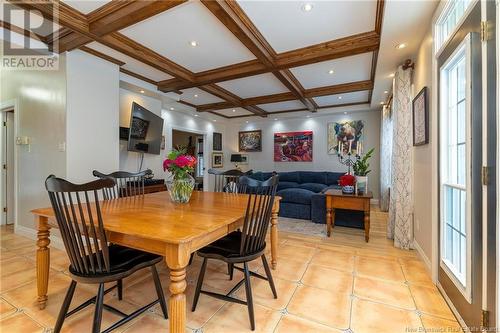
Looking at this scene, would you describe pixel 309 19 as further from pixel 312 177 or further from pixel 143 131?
pixel 312 177

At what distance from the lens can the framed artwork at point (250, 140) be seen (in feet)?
25.8

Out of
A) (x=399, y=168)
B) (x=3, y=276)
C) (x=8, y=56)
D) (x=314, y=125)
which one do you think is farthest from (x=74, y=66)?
(x=314, y=125)

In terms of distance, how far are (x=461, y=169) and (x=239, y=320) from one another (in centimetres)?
197

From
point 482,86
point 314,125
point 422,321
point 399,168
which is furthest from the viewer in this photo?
→ point 314,125

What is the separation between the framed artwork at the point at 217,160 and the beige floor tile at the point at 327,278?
5.75 m

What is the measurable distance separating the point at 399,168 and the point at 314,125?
4110 millimetres

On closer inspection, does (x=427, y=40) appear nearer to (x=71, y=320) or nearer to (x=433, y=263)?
(x=433, y=263)

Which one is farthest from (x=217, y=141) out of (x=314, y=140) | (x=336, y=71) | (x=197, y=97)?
(x=336, y=71)

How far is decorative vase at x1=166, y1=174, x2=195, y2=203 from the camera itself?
2.02 meters

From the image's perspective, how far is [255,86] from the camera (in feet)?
15.1

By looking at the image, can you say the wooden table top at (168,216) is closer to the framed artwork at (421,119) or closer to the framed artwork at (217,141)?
the framed artwork at (421,119)

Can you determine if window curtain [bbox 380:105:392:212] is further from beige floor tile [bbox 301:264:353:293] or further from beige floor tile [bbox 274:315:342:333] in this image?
beige floor tile [bbox 274:315:342:333]

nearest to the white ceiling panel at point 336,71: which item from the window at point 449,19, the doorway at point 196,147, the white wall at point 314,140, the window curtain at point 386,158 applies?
the window at point 449,19

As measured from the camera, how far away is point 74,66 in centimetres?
292
